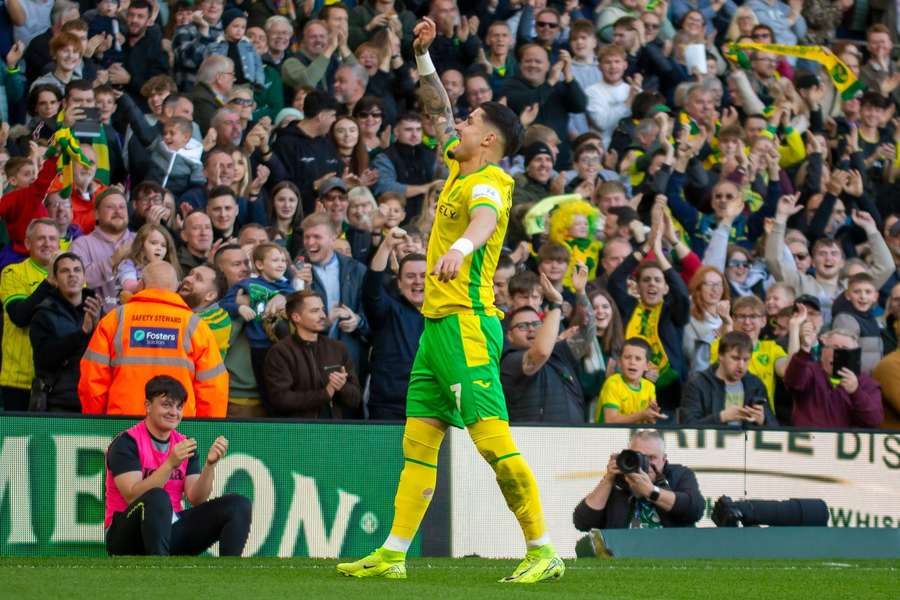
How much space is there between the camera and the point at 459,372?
794cm

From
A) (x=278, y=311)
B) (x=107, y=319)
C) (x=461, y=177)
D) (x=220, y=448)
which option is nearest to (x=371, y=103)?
(x=278, y=311)

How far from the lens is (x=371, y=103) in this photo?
48.5ft

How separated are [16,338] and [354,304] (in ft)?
8.28

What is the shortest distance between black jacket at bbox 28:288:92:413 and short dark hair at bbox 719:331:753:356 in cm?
474

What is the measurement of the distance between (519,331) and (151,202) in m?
3.05

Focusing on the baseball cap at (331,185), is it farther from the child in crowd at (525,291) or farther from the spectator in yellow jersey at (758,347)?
the spectator in yellow jersey at (758,347)

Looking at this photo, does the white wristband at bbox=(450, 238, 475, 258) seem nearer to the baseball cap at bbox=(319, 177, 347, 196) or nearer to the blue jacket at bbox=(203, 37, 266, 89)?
the baseball cap at bbox=(319, 177, 347, 196)

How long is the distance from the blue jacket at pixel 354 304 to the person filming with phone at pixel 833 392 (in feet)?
10.8

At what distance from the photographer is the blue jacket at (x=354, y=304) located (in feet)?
39.9

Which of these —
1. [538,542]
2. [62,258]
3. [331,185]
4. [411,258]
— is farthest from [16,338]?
[538,542]

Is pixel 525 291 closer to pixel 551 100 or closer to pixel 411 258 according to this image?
pixel 411 258

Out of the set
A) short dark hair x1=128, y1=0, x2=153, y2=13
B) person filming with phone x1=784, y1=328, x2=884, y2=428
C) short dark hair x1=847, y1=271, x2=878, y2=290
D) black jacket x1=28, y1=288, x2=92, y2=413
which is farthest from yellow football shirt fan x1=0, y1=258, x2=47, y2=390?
short dark hair x1=847, y1=271, x2=878, y2=290

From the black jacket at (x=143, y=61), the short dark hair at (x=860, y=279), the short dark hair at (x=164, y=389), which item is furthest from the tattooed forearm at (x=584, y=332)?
the black jacket at (x=143, y=61)

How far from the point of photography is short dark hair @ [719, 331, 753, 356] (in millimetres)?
12406
